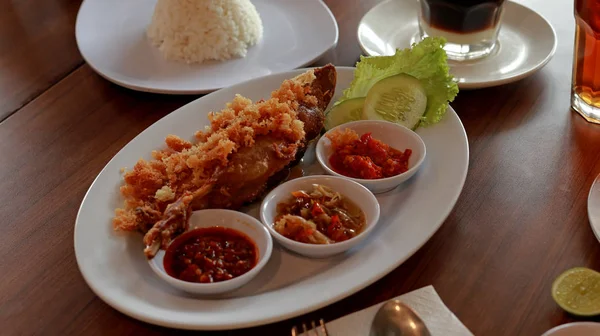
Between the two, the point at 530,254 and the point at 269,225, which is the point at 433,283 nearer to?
the point at 530,254

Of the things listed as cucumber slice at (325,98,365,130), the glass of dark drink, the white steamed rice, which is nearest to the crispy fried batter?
cucumber slice at (325,98,365,130)

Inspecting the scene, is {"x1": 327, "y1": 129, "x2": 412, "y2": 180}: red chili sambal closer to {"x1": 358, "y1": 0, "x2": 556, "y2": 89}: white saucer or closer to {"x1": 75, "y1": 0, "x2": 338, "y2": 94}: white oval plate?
{"x1": 358, "y1": 0, "x2": 556, "y2": 89}: white saucer

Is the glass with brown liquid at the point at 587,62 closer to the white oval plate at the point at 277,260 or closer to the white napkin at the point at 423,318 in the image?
the white oval plate at the point at 277,260

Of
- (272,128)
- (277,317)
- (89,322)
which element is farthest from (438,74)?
(89,322)

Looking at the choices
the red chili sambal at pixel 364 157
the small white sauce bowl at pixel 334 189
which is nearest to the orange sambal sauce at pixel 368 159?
the red chili sambal at pixel 364 157

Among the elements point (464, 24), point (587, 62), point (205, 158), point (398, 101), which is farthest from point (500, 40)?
point (205, 158)
